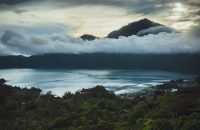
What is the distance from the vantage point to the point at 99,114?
38938 millimetres

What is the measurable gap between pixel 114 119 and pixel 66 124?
14.1 ft

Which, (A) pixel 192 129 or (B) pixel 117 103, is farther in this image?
(B) pixel 117 103

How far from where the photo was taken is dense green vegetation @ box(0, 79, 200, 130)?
30078mm

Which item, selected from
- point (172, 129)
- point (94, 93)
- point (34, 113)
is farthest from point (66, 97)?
point (172, 129)

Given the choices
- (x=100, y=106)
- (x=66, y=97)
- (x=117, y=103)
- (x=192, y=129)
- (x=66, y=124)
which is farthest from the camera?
(x=66, y=97)

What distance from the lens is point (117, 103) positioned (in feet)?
156

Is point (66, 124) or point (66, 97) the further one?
point (66, 97)

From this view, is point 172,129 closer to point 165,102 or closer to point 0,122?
point 165,102

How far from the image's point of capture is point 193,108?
108 feet

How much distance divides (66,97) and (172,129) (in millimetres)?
28029

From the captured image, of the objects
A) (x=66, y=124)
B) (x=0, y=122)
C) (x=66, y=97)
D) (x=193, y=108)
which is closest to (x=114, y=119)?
(x=66, y=124)

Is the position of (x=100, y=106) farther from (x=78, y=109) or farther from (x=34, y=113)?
(x=34, y=113)

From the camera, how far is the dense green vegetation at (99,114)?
30.1m

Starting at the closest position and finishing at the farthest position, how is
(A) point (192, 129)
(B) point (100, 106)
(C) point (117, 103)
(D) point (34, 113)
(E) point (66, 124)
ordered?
1. (A) point (192, 129)
2. (E) point (66, 124)
3. (D) point (34, 113)
4. (B) point (100, 106)
5. (C) point (117, 103)
